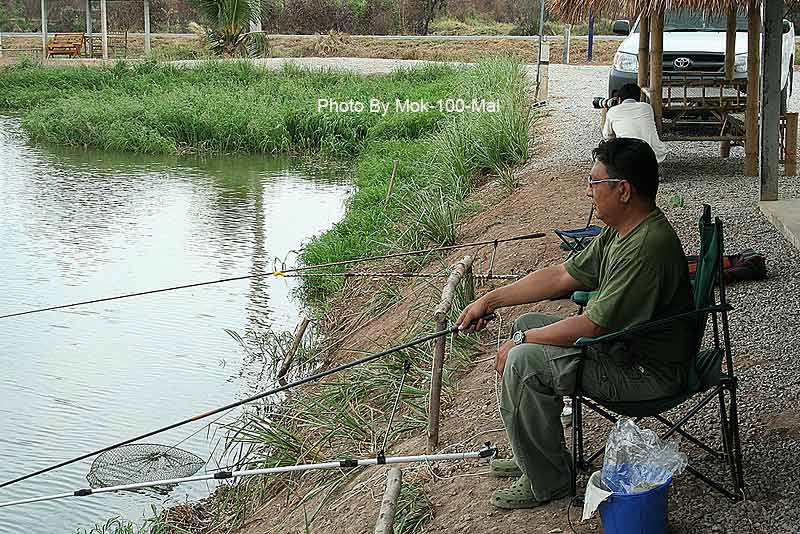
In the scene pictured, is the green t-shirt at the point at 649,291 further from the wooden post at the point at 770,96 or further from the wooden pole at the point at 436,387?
the wooden post at the point at 770,96

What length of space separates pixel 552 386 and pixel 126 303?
267 inches

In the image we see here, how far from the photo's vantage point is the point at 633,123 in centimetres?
879

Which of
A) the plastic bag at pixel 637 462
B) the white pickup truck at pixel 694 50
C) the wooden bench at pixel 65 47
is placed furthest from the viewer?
the wooden bench at pixel 65 47

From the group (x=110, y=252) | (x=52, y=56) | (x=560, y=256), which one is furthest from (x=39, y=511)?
(x=52, y=56)

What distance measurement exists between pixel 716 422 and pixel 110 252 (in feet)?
27.7

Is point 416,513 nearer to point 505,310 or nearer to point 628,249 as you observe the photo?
point 628,249

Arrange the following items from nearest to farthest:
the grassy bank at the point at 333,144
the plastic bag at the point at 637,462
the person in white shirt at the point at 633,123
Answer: the plastic bag at the point at 637,462 < the grassy bank at the point at 333,144 < the person in white shirt at the point at 633,123

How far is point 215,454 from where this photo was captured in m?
6.62

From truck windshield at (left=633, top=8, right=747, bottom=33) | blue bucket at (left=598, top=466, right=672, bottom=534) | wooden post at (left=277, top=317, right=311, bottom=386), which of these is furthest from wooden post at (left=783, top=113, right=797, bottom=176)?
blue bucket at (left=598, top=466, right=672, bottom=534)

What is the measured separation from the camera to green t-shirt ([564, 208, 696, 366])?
3623 millimetres

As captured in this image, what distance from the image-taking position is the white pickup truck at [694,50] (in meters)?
12.0

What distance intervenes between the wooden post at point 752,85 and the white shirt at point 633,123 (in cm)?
122

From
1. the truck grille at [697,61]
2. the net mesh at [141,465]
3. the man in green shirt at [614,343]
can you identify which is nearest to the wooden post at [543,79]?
the truck grille at [697,61]

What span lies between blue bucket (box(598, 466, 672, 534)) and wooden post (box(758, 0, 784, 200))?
3.97 m
